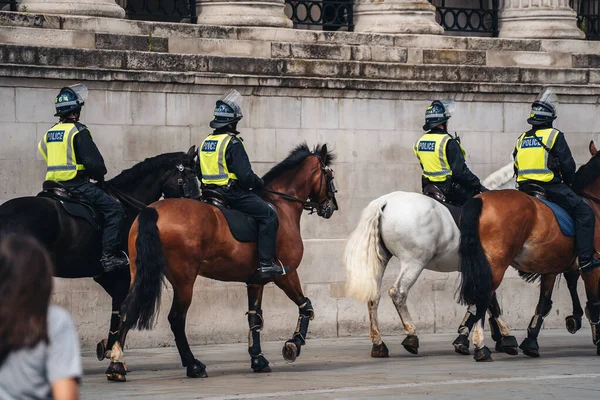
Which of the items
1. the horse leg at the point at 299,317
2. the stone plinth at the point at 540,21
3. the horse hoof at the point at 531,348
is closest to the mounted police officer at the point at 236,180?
the horse leg at the point at 299,317

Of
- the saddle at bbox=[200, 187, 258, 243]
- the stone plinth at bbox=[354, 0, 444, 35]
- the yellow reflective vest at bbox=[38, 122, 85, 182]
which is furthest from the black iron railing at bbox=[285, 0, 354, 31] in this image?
the yellow reflective vest at bbox=[38, 122, 85, 182]

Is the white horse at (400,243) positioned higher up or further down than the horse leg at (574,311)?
higher up

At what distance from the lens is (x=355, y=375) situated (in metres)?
12.7

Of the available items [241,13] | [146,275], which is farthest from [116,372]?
[241,13]

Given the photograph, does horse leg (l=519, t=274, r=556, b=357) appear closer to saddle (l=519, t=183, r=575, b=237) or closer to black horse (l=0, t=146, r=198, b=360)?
saddle (l=519, t=183, r=575, b=237)

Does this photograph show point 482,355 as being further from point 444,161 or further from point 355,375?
point 444,161

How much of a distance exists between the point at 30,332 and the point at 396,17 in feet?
48.9

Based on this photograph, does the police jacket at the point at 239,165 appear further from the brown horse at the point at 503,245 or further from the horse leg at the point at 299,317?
the brown horse at the point at 503,245

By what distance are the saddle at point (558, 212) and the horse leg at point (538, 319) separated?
101 cm

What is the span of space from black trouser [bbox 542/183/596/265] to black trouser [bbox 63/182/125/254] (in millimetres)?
4722

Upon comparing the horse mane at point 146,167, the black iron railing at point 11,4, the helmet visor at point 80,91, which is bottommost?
the horse mane at point 146,167

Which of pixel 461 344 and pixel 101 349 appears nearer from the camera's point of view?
pixel 101 349

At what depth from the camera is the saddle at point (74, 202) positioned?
1278 cm

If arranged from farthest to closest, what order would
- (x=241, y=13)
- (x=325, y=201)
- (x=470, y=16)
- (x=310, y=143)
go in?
1. (x=470, y=16)
2. (x=241, y=13)
3. (x=310, y=143)
4. (x=325, y=201)
